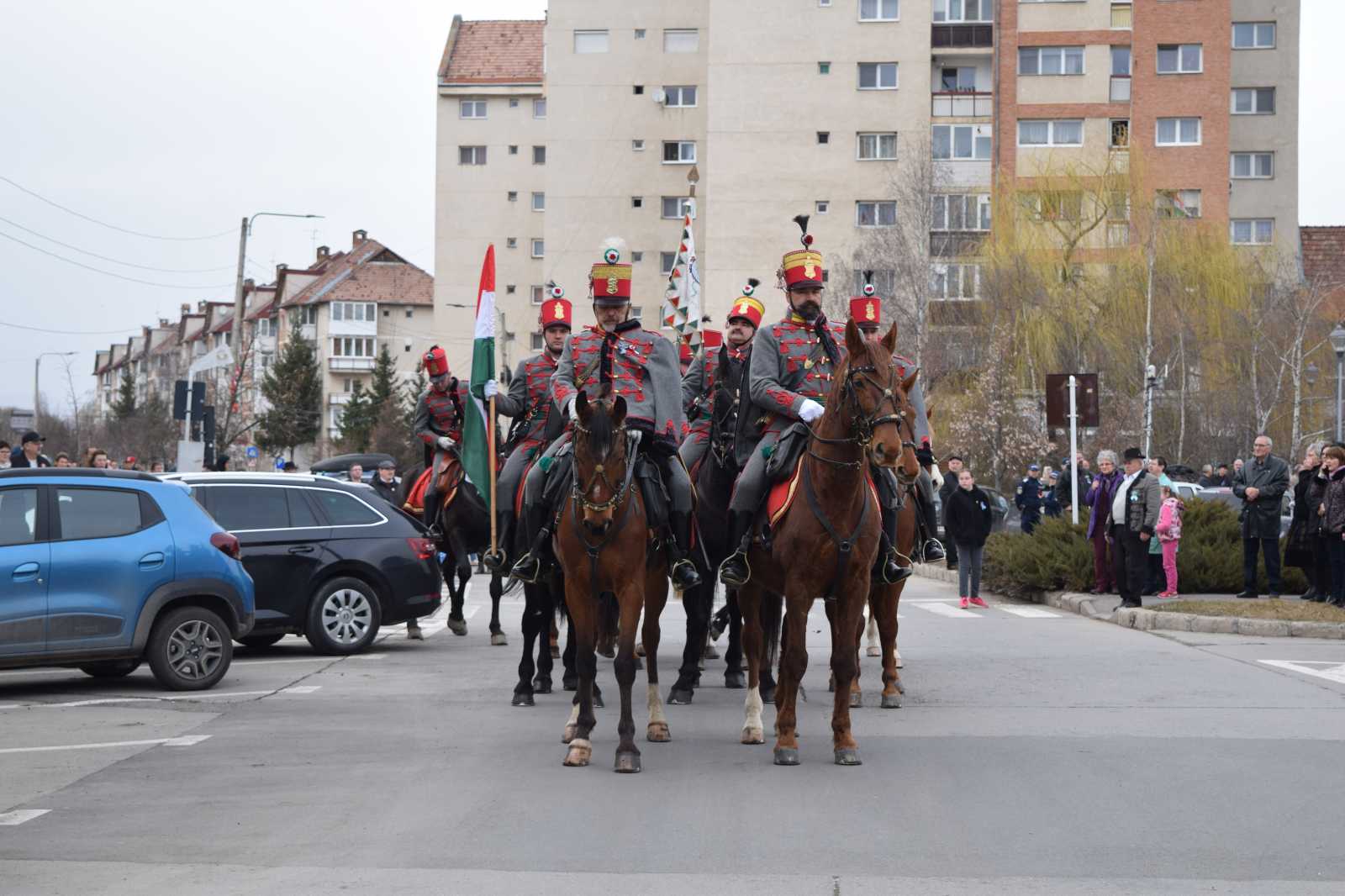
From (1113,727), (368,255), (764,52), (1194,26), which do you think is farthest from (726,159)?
(1113,727)

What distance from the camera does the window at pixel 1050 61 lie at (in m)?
67.6

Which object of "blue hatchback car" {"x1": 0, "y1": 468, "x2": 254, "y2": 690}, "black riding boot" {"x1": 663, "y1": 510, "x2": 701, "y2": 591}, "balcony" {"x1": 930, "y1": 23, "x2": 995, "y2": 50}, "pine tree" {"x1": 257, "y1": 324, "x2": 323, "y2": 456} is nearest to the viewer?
"black riding boot" {"x1": 663, "y1": 510, "x2": 701, "y2": 591}

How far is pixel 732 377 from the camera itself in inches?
506

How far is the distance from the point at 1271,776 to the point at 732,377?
5348 millimetres

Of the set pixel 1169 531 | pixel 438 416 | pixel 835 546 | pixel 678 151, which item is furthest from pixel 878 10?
pixel 835 546

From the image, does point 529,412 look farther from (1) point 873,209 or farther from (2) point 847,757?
(1) point 873,209

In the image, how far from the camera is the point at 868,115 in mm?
71188

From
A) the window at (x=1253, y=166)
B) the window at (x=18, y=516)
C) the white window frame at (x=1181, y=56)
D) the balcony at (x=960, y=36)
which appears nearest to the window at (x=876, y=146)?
the balcony at (x=960, y=36)

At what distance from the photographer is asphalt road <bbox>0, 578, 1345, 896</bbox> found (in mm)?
6969

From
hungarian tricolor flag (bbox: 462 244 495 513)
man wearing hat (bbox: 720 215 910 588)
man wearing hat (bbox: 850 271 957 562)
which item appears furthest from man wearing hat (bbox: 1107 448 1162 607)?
man wearing hat (bbox: 720 215 910 588)

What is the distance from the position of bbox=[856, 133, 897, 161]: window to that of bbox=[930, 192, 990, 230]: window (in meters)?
13.1

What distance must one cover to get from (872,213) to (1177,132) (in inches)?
524

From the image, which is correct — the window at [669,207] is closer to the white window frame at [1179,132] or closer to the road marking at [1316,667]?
the white window frame at [1179,132]

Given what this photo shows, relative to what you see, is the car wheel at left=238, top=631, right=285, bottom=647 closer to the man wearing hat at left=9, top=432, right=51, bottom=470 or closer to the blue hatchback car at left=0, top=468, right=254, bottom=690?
the blue hatchback car at left=0, top=468, right=254, bottom=690
